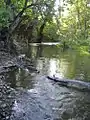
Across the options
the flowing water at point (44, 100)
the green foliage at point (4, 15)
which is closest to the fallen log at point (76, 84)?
the flowing water at point (44, 100)

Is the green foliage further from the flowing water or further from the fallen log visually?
the fallen log

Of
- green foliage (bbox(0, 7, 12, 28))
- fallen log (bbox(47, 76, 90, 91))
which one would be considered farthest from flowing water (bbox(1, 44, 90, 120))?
green foliage (bbox(0, 7, 12, 28))

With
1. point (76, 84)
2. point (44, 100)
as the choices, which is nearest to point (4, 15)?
point (76, 84)

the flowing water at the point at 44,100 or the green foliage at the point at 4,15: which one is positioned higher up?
the green foliage at the point at 4,15

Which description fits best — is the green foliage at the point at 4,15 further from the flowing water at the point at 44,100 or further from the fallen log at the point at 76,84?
the fallen log at the point at 76,84

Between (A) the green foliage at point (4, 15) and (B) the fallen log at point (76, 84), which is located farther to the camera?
(A) the green foliage at point (4, 15)

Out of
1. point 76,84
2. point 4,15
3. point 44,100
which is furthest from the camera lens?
point 4,15

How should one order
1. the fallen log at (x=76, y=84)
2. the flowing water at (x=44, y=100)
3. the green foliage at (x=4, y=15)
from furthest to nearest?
the green foliage at (x=4, y=15)
the fallen log at (x=76, y=84)
the flowing water at (x=44, y=100)

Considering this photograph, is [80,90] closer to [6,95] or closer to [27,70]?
[6,95]

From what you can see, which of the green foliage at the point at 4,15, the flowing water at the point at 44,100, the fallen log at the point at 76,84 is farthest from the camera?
the green foliage at the point at 4,15

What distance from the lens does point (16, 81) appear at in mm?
14883

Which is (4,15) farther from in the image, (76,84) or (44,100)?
(44,100)

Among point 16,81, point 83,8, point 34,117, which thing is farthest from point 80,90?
point 83,8

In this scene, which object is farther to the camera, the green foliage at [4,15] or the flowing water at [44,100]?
the green foliage at [4,15]
